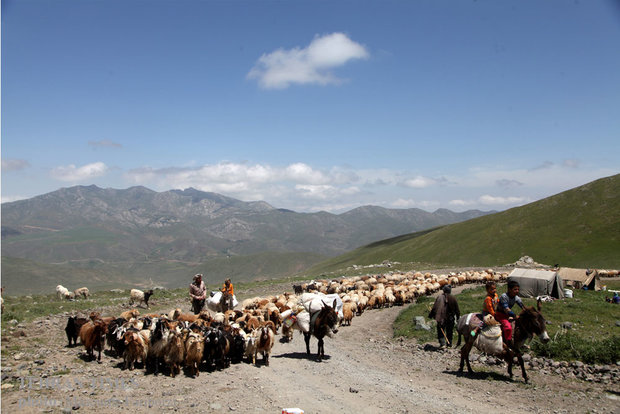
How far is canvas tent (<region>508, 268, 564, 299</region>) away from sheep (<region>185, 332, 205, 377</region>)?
75.6ft

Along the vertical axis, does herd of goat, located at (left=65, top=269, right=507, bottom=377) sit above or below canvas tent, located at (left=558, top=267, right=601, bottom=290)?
above

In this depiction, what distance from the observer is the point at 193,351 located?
9.97 m

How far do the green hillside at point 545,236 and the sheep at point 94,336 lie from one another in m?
63.8

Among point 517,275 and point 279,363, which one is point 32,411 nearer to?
point 279,363

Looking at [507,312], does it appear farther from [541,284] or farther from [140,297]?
[140,297]

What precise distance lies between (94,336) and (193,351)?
3459 mm

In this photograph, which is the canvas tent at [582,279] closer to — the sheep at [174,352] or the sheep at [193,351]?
the sheep at [193,351]

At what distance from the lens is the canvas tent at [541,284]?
81.3 feet

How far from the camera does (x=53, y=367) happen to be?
9.87 m

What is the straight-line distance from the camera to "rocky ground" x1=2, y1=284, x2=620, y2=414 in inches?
317

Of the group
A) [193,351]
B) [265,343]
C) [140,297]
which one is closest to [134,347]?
[193,351]

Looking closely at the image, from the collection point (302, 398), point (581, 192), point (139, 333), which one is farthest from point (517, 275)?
point (581, 192)

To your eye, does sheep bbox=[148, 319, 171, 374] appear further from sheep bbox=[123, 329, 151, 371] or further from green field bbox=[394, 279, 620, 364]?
green field bbox=[394, 279, 620, 364]

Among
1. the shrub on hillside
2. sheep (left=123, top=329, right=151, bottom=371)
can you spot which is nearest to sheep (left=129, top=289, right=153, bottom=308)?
sheep (left=123, top=329, right=151, bottom=371)
